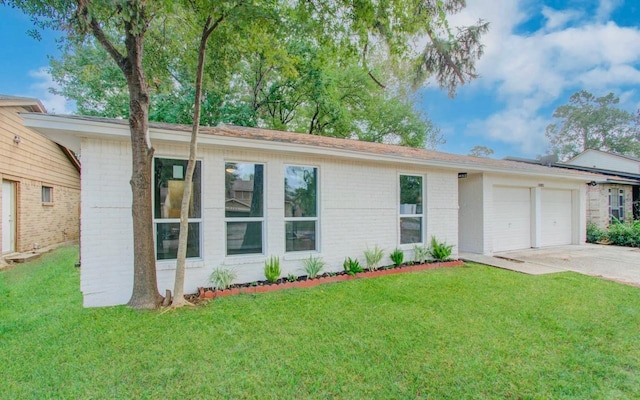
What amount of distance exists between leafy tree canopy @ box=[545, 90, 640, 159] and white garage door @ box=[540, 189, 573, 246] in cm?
3099

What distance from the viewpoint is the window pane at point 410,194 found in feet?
25.1

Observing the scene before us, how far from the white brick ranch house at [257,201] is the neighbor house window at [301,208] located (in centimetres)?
2

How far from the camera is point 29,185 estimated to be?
32.3ft

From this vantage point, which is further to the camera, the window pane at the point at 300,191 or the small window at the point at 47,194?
the small window at the point at 47,194

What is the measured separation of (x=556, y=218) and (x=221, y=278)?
40.1 feet

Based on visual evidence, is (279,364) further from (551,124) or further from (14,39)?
(551,124)

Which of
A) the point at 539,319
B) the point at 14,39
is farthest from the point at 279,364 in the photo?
the point at 14,39

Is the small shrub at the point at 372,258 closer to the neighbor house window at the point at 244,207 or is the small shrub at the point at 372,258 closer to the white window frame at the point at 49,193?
the neighbor house window at the point at 244,207

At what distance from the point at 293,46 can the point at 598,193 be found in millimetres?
14500

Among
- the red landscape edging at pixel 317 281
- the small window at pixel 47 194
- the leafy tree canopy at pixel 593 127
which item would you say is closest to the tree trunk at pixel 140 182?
the red landscape edging at pixel 317 281

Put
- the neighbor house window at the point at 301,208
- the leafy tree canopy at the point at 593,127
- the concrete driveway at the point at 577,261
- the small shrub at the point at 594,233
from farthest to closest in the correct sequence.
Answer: the leafy tree canopy at the point at 593,127
the small shrub at the point at 594,233
the concrete driveway at the point at 577,261
the neighbor house window at the point at 301,208

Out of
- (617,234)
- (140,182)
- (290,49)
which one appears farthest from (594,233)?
(140,182)

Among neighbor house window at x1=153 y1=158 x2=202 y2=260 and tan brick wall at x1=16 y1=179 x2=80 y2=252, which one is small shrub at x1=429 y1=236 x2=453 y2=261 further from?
tan brick wall at x1=16 y1=179 x2=80 y2=252

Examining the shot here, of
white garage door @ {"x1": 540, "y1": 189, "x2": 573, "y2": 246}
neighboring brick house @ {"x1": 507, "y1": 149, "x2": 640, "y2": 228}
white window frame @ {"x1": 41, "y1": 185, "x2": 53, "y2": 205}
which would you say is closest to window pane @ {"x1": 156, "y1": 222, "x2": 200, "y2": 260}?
white window frame @ {"x1": 41, "y1": 185, "x2": 53, "y2": 205}
